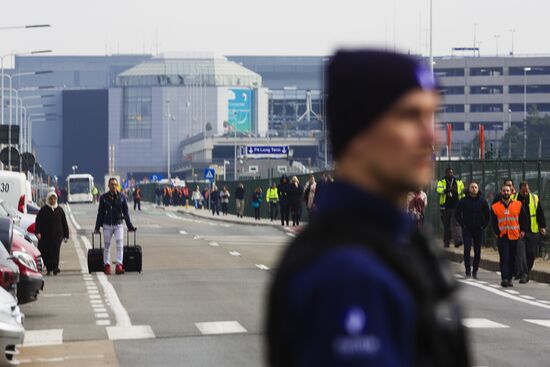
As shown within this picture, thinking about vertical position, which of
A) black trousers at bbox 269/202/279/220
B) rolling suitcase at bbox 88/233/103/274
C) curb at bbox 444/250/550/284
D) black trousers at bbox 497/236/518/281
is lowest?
black trousers at bbox 269/202/279/220

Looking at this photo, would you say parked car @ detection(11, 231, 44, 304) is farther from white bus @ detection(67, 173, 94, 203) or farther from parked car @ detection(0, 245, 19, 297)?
white bus @ detection(67, 173, 94, 203)

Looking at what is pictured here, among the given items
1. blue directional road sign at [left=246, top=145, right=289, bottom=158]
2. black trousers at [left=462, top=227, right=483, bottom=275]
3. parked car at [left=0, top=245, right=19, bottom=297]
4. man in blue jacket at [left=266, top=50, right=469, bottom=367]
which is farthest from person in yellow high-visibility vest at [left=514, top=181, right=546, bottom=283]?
blue directional road sign at [left=246, top=145, right=289, bottom=158]

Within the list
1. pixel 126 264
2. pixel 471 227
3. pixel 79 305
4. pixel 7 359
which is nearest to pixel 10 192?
pixel 126 264

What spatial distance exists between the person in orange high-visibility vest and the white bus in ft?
394

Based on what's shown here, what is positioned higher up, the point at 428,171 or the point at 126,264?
the point at 428,171

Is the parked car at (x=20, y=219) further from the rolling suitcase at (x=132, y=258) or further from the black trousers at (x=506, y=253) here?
the black trousers at (x=506, y=253)

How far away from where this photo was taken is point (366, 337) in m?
3.02

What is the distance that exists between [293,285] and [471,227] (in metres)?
27.6

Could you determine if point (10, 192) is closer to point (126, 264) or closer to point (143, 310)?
point (126, 264)

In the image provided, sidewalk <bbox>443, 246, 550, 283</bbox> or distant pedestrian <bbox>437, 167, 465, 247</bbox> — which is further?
distant pedestrian <bbox>437, 167, 465, 247</bbox>

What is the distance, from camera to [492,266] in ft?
112

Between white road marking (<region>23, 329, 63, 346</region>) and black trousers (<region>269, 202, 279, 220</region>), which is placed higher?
white road marking (<region>23, 329, 63, 346</region>)

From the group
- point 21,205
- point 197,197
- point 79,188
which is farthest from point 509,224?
point 79,188

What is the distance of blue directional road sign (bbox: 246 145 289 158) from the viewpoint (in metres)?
91.3
